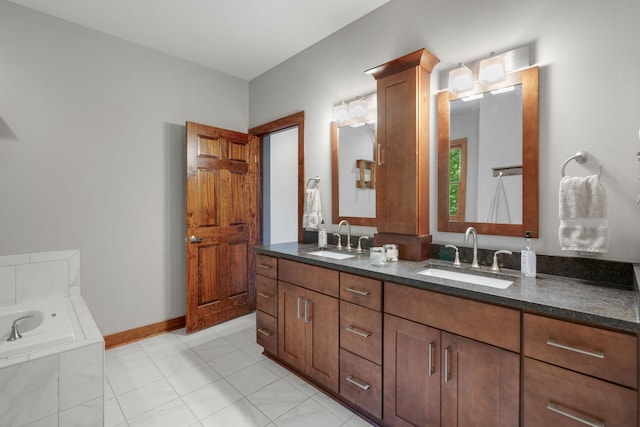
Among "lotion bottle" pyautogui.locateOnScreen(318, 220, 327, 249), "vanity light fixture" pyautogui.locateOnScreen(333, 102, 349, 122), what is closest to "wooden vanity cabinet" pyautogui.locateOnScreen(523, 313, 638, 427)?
"lotion bottle" pyautogui.locateOnScreen(318, 220, 327, 249)

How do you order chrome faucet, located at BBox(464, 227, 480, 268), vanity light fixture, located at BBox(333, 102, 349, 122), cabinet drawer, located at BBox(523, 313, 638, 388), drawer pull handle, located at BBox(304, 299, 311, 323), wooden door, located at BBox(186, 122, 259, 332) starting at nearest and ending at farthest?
cabinet drawer, located at BBox(523, 313, 638, 388) → chrome faucet, located at BBox(464, 227, 480, 268) → drawer pull handle, located at BBox(304, 299, 311, 323) → vanity light fixture, located at BBox(333, 102, 349, 122) → wooden door, located at BBox(186, 122, 259, 332)

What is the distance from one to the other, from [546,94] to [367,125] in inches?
46.1

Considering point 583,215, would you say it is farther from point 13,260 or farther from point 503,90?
point 13,260

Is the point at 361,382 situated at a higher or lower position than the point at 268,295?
lower

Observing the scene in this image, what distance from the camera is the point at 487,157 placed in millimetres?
1791

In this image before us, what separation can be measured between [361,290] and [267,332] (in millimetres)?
1105

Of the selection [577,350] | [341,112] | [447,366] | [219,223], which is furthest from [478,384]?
[219,223]

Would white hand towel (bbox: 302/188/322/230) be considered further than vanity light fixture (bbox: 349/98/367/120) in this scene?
Yes

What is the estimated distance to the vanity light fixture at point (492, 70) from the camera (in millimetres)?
1660

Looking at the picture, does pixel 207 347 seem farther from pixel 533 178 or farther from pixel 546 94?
pixel 546 94

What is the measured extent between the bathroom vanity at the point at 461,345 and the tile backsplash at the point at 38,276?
186cm

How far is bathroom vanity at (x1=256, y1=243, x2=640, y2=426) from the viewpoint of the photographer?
3.23 feet

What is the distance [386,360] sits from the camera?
157cm

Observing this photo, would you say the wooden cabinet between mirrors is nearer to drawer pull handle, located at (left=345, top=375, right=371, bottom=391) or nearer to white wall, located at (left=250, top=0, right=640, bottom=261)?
white wall, located at (left=250, top=0, right=640, bottom=261)
